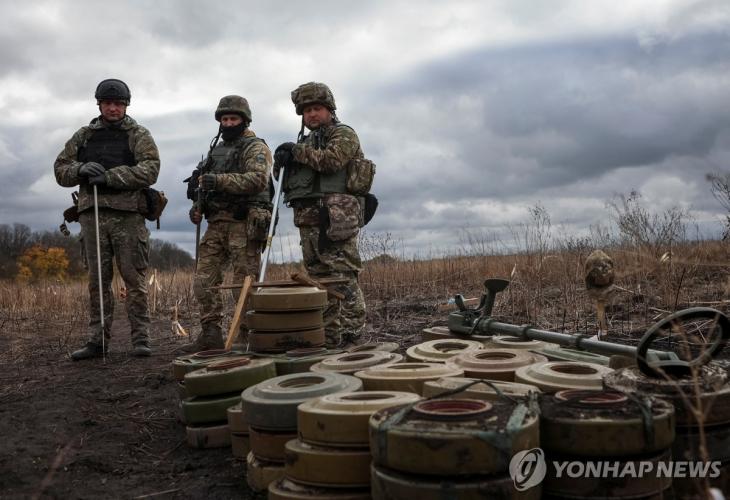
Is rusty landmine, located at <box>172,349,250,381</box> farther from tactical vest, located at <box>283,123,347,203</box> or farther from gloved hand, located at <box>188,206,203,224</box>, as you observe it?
gloved hand, located at <box>188,206,203,224</box>

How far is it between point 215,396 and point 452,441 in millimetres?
2273

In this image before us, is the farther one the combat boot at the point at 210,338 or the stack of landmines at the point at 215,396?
the combat boot at the point at 210,338

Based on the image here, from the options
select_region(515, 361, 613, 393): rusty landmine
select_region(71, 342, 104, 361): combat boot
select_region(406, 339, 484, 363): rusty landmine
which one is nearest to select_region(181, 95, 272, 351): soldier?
select_region(71, 342, 104, 361): combat boot

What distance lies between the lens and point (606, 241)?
9.53 meters

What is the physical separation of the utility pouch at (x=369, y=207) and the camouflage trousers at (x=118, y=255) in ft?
7.30

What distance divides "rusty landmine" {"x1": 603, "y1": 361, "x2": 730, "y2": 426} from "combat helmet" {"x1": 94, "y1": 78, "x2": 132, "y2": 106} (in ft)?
17.8

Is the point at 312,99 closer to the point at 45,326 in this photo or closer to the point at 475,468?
the point at 475,468

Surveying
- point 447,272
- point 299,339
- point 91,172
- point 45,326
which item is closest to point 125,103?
point 91,172

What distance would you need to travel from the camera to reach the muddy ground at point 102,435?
3.30 m

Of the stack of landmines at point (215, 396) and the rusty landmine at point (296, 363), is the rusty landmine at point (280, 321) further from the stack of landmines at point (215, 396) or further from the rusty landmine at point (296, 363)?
the stack of landmines at point (215, 396)

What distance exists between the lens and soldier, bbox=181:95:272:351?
20.7 feet

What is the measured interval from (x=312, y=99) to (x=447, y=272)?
20.1 ft

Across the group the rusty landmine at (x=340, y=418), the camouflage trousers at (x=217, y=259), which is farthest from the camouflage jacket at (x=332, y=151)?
the rusty landmine at (x=340, y=418)

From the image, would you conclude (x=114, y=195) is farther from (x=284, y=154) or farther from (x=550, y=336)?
(x=550, y=336)
